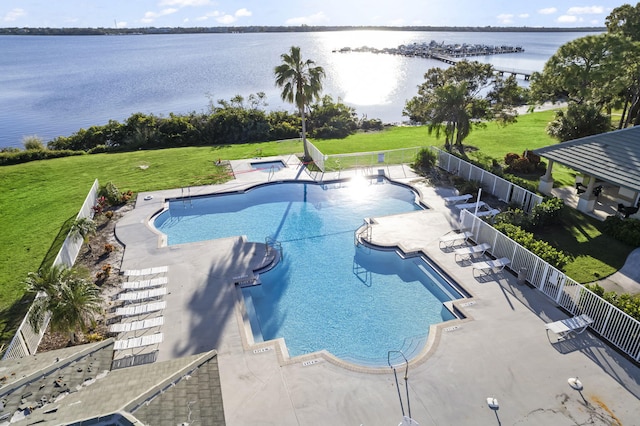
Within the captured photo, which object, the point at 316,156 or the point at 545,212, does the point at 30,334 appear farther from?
the point at 545,212

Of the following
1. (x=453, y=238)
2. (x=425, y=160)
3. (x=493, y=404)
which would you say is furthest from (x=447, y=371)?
(x=425, y=160)

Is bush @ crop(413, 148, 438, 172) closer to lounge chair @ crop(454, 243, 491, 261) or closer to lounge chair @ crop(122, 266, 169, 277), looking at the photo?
lounge chair @ crop(454, 243, 491, 261)

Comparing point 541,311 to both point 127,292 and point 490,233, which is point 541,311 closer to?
point 490,233

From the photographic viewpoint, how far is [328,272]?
17.5 metres

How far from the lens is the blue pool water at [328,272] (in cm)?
1398

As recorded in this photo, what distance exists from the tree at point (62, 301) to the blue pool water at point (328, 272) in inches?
217

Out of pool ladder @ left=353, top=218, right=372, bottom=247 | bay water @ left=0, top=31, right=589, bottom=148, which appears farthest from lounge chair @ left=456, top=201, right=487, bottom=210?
bay water @ left=0, top=31, right=589, bottom=148

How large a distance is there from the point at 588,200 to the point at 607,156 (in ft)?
7.97

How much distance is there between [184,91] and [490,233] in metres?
74.3

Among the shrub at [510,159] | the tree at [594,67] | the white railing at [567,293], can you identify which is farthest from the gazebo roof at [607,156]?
the tree at [594,67]

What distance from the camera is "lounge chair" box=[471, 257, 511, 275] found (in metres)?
16.3

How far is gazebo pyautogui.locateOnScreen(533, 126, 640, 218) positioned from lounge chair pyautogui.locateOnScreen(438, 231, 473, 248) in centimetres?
721

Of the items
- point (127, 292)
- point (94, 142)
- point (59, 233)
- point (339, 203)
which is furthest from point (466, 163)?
point (94, 142)

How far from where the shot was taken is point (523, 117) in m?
46.5
